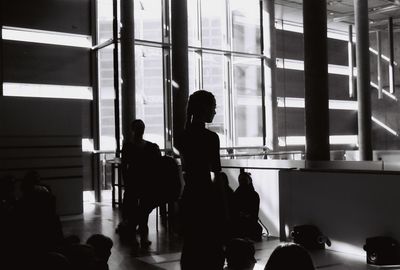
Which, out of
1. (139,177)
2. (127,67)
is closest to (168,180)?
(139,177)

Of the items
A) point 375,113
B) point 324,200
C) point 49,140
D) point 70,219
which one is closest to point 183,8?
point 49,140

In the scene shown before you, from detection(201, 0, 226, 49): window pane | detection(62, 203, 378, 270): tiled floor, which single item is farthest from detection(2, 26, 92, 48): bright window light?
detection(62, 203, 378, 270): tiled floor

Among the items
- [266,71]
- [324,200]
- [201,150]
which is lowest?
[324,200]

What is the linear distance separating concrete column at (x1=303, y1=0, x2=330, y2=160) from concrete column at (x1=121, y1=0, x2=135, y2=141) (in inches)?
199

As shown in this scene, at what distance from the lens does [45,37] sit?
41.4 ft

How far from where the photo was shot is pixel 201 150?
277cm

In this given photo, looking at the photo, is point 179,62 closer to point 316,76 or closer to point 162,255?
point 316,76

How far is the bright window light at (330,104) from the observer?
1892 centimetres

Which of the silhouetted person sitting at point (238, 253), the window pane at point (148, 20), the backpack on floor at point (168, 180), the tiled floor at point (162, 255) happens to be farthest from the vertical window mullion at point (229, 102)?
the silhouetted person sitting at point (238, 253)

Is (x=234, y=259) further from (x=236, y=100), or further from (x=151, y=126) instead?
(x=236, y=100)

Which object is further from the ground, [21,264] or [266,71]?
[266,71]

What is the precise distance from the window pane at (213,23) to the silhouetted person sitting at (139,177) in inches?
367

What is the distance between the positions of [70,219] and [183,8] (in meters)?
5.27

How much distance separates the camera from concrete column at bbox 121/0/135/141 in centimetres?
1177
